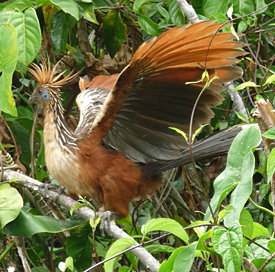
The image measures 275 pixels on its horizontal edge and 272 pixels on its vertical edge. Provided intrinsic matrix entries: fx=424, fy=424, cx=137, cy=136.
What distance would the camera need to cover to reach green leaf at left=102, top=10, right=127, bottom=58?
2.92 meters

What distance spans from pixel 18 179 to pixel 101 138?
65 cm

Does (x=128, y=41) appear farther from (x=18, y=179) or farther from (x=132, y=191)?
(x=18, y=179)

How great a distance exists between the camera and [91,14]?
259 centimetres

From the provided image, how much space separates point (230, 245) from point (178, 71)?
4.59ft

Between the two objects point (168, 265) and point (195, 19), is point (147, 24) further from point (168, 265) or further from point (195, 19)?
point (168, 265)

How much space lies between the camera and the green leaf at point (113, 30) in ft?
9.58

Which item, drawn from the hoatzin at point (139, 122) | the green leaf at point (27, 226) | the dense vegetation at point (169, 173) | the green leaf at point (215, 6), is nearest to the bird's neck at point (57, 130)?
the hoatzin at point (139, 122)

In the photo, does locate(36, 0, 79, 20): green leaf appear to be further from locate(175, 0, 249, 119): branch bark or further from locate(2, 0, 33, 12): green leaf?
locate(175, 0, 249, 119): branch bark

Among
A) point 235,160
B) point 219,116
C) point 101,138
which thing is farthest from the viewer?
point 219,116

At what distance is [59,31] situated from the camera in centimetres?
271

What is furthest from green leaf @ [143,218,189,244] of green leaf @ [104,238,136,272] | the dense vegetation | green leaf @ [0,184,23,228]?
green leaf @ [0,184,23,228]

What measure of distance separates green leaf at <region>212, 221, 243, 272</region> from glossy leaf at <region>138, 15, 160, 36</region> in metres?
1.77

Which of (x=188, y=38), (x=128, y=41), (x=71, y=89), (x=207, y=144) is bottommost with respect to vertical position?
(x=207, y=144)

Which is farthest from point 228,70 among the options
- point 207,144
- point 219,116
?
point 219,116
